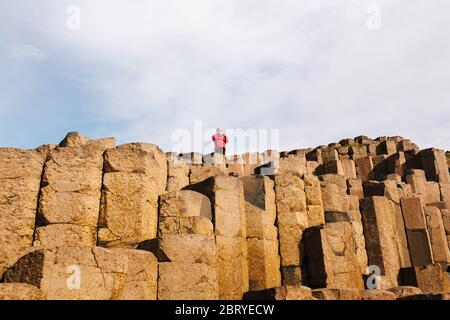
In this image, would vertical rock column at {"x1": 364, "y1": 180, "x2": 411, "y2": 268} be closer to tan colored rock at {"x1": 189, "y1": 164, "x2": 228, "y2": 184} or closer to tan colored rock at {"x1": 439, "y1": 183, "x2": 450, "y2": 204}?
tan colored rock at {"x1": 189, "y1": 164, "x2": 228, "y2": 184}

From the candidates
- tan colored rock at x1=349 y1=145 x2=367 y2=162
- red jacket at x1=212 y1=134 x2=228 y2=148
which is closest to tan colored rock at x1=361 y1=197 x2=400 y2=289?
red jacket at x1=212 y1=134 x2=228 y2=148

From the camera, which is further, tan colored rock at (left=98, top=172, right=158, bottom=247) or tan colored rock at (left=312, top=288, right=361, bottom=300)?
tan colored rock at (left=98, top=172, right=158, bottom=247)

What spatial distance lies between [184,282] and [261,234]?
303cm

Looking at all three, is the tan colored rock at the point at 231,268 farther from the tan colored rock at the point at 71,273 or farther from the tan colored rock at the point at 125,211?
the tan colored rock at the point at 71,273

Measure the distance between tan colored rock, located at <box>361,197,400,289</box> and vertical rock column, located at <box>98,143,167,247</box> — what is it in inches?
285

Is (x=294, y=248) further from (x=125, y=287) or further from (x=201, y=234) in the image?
(x=125, y=287)

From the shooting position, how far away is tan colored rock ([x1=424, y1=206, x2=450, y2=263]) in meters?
15.2

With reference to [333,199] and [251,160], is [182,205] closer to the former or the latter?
[333,199]

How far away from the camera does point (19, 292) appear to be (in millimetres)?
5195

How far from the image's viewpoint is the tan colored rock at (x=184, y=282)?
7461mm

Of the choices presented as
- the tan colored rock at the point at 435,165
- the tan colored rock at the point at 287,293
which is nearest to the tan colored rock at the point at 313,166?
the tan colored rock at the point at 435,165

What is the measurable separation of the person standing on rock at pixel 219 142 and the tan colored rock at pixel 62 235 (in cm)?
1254

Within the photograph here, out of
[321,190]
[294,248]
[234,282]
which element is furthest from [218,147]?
[234,282]
